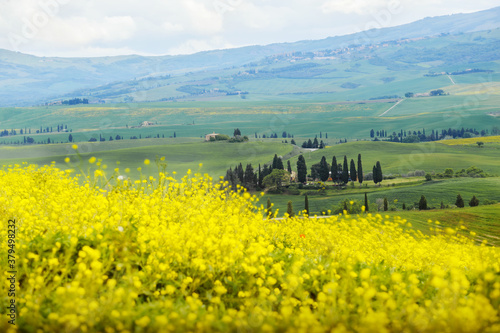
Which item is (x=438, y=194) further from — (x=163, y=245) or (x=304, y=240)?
(x=163, y=245)

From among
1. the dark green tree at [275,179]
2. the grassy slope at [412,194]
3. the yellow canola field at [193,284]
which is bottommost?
the grassy slope at [412,194]

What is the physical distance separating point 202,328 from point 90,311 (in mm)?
1643

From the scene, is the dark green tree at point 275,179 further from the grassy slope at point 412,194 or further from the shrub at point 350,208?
the shrub at point 350,208

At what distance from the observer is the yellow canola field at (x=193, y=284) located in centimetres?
668

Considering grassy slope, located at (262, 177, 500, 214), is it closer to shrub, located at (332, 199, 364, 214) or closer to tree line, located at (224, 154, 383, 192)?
shrub, located at (332, 199, 364, 214)

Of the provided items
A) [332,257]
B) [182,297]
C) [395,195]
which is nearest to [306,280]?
[332,257]

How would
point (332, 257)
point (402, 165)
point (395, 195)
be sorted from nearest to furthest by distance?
1. point (332, 257)
2. point (395, 195)
3. point (402, 165)

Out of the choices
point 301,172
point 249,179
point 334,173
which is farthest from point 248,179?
point 334,173

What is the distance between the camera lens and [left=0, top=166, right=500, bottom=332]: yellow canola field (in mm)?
6684

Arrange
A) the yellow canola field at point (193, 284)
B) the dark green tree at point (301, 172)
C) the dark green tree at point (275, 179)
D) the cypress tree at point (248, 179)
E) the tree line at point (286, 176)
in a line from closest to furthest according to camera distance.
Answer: the yellow canola field at point (193, 284) < the dark green tree at point (275, 179) < the tree line at point (286, 176) < the cypress tree at point (248, 179) < the dark green tree at point (301, 172)

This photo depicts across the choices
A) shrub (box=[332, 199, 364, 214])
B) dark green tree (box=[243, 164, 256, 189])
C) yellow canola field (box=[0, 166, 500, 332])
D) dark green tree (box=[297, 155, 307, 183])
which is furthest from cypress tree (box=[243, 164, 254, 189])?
yellow canola field (box=[0, 166, 500, 332])

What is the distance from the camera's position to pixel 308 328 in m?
6.68

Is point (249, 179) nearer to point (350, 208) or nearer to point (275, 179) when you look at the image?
point (275, 179)

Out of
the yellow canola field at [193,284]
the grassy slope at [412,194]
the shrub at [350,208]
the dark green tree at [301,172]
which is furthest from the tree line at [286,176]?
the yellow canola field at [193,284]
